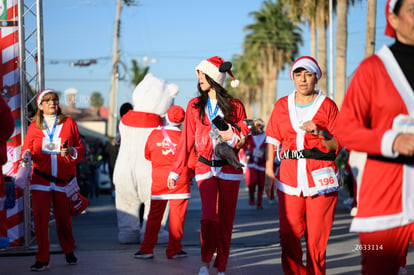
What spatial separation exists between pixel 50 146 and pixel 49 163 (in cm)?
19

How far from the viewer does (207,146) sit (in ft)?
25.1

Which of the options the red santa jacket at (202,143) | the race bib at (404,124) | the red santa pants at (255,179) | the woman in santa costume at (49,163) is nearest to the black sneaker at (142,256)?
the woman in santa costume at (49,163)

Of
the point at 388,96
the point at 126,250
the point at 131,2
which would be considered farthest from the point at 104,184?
the point at 131,2

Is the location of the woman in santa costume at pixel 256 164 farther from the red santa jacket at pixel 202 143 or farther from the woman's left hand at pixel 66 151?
the red santa jacket at pixel 202 143

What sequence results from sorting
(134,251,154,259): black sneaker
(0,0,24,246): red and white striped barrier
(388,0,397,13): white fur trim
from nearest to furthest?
(388,0,397,13): white fur trim, (134,251,154,259): black sneaker, (0,0,24,246): red and white striped barrier

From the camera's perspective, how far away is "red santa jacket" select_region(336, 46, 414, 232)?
4.15 metres

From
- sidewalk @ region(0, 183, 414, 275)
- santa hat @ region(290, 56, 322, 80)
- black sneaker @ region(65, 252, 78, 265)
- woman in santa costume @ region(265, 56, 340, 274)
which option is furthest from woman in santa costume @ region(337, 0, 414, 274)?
black sneaker @ region(65, 252, 78, 265)

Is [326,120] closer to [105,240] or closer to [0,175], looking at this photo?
[0,175]

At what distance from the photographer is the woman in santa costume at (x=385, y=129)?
4148mm

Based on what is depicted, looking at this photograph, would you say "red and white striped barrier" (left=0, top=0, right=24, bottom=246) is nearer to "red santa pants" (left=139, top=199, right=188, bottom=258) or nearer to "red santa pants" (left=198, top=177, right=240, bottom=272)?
"red santa pants" (left=139, top=199, right=188, bottom=258)

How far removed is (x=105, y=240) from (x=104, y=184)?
562 inches

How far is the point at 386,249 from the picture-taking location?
4207 millimetres

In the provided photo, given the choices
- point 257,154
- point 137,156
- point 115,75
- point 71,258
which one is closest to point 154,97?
point 137,156

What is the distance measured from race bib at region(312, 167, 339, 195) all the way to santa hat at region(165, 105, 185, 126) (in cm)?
411
